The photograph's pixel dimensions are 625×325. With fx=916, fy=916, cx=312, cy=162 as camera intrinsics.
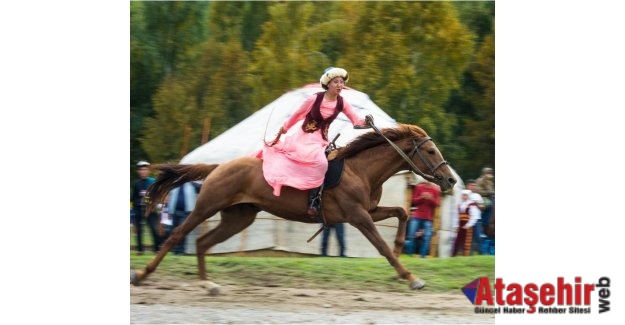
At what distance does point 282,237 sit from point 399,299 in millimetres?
3755

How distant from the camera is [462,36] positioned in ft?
57.2

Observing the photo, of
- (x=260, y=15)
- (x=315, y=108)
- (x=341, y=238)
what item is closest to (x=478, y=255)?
(x=341, y=238)

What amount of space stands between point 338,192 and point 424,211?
3060 mm

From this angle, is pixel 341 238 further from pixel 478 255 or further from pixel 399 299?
pixel 399 299

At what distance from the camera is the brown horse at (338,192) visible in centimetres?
1037

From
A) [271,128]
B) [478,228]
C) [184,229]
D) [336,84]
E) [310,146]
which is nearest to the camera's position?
[336,84]

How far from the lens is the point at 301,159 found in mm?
10289

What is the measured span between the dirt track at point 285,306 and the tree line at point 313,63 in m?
4.98

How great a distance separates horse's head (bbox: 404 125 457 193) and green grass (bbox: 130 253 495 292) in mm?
1391

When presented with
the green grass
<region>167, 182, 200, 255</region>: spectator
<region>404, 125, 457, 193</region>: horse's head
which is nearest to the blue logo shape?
the green grass

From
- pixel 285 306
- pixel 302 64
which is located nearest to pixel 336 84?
pixel 285 306

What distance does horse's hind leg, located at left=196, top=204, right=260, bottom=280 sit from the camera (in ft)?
34.9

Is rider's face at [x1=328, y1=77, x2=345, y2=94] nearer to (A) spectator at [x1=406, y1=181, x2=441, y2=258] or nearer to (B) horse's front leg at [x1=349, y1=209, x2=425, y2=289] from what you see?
(B) horse's front leg at [x1=349, y1=209, x2=425, y2=289]

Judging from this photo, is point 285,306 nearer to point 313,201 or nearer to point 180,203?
point 313,201
